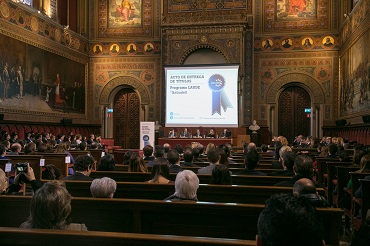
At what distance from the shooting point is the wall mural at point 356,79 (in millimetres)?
16906

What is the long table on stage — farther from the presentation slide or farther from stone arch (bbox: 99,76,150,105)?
stone arch (bbox: 99,76,150,105)

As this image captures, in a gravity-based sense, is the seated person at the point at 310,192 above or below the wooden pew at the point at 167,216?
above

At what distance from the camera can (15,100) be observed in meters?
18.5

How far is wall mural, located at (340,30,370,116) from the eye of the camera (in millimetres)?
16906

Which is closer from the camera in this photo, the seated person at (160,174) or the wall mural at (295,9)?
the seated person at (160,174)

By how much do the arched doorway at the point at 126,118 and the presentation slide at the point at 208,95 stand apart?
4263 millimetres

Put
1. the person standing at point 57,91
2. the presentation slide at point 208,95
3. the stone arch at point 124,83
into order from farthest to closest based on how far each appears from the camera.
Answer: the stone arch at point 124,83
the presentation slide at point 208,95
the person standing at point 57,91

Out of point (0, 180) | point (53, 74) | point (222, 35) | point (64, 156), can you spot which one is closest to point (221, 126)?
point (222, 35)

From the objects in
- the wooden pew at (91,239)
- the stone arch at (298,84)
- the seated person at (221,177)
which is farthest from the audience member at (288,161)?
the stone arch at (298,84)

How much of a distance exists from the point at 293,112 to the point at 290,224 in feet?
78.7

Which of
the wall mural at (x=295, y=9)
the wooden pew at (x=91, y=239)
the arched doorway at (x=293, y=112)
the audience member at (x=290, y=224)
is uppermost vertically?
the wall mural at (x=295, y=9)

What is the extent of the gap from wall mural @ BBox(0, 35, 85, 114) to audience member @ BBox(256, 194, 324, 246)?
1767 centimetres

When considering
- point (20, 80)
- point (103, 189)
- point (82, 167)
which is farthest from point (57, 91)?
point (103, 189)

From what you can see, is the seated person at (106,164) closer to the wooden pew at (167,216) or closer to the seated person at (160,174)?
the seated person at (160,174)
